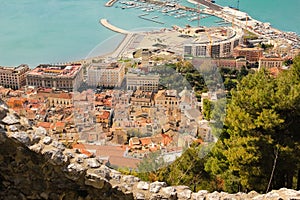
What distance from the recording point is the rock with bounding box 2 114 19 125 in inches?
55.0

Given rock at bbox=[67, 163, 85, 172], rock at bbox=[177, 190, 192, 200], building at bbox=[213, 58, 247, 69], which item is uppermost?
rock at bbox=[67, 163, 85, 172]

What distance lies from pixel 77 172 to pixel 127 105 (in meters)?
2.57

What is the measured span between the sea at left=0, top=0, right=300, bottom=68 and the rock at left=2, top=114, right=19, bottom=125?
417 inches

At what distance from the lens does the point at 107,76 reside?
15.2 ft

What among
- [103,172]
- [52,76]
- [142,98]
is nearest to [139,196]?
[103,172]

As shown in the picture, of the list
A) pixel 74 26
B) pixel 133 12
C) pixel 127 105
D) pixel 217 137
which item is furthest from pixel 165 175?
pixel 133 12

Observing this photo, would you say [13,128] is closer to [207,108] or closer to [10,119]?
[10,119]

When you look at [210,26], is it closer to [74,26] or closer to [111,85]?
[74,26]

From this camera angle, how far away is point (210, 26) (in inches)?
742

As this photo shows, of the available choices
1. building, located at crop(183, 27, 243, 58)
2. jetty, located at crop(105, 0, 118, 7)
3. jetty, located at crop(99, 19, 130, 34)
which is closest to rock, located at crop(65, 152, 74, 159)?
building, located at crop(183, 27, 243, 58)

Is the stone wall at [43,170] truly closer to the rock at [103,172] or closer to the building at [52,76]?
the rock at [103,172]

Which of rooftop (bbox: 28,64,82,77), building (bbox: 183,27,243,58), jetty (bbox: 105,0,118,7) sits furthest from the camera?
jetty (bbox: 105,0,118,7)

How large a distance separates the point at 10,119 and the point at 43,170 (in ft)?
0.63

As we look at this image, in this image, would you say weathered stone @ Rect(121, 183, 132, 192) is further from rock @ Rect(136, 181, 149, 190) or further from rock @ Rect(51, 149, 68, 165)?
rock @ Rect(51, 149, 68, 165)
